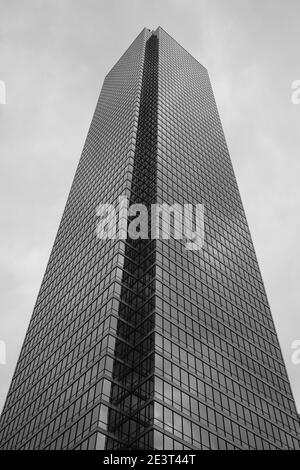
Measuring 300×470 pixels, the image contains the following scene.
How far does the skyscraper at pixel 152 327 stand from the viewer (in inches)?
2616

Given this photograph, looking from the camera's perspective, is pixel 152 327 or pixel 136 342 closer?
pixel 136 342

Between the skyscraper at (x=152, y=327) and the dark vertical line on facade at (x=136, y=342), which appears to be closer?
the dark vertical line on facade at (x=136, y=342)

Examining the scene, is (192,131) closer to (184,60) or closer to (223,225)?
(223,225)

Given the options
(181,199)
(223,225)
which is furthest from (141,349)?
(223,225)

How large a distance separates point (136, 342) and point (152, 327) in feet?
9.30

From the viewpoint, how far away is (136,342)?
73.1 meters

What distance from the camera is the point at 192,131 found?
130m

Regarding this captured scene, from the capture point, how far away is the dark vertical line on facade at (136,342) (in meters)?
62.8

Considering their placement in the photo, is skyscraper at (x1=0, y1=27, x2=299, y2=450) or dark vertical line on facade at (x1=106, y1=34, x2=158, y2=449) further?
skyscraper at (x1=0, y1=27, x2=299, y2=450)

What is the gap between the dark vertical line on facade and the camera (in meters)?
62.8

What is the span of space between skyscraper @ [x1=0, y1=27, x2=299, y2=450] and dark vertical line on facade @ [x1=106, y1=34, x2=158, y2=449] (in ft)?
0.54

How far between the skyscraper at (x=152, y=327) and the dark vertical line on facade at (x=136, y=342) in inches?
6.5

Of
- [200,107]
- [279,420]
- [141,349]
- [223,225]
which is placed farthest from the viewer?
[200,107]
